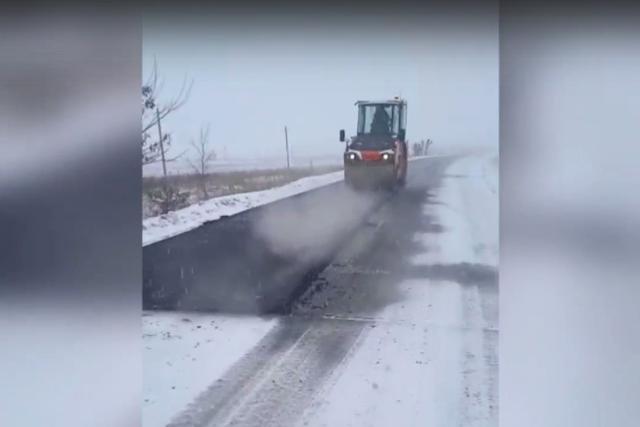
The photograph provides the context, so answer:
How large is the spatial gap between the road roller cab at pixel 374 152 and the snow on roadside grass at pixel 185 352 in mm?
640

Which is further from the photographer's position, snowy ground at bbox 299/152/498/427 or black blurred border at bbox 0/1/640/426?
black blurred border at bbox 0/1/640/426

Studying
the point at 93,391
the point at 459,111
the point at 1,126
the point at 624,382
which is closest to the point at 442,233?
the point at 459,111

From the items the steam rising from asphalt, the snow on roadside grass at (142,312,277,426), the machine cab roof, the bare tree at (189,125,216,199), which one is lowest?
the snow on roadside grass at (142,312,277,426)

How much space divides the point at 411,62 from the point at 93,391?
169cm

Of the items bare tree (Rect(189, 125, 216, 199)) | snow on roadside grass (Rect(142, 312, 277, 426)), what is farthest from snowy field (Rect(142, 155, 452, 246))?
snow on roadside grass (Rect(142, 312, 277, 426))

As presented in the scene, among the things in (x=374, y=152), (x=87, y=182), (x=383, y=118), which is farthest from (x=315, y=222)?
(x=87, y=182)

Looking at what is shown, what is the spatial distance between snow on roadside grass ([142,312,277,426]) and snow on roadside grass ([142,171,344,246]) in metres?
0.31

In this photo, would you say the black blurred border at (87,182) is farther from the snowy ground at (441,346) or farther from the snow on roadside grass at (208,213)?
the snowy ground at (441,346)

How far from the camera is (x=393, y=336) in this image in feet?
8.43

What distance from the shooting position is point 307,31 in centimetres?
265

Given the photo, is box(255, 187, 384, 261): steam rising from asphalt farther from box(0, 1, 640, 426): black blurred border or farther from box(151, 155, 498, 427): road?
box(0, 1, 640, 426): black blurred border

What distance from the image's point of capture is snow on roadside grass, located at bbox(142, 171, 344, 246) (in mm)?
2682

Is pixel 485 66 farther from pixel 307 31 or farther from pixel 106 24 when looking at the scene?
pixel 106 24

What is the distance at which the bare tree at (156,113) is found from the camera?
267 cm
